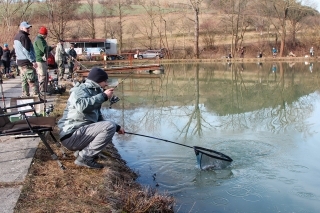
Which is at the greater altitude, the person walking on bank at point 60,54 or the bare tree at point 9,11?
the bare tree at point 9,11

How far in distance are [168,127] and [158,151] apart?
7.43 ft

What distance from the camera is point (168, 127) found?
9602 millimetres

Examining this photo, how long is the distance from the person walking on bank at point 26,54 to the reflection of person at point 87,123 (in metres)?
3.62

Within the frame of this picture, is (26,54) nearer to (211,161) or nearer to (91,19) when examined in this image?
(211,161)

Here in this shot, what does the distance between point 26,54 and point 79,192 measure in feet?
15.4

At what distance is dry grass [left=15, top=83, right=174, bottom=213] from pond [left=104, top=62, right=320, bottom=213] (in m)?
0.76

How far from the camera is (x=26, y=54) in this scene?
7.99m

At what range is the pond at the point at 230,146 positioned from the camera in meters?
5.37

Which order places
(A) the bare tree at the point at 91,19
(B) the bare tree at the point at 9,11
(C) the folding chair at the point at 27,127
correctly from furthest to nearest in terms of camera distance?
(A) the bare tree at the point at 91,19, (B) the bare tree at the point at 9,11, (C) the folding chair at the point at 27,127

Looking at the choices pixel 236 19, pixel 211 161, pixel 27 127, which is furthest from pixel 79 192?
pixel 236 19

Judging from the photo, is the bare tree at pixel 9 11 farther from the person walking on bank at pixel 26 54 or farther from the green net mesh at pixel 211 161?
the green net mesh at pixel 211 161

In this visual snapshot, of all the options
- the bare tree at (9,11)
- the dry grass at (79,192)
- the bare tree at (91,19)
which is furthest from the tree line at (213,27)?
the dry grass at (79,192)

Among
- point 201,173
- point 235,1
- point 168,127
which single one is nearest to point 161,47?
point 235,1

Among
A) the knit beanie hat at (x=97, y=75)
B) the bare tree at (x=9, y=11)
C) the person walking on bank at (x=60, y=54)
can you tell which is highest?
the bare tree at (x=9, y=11)
